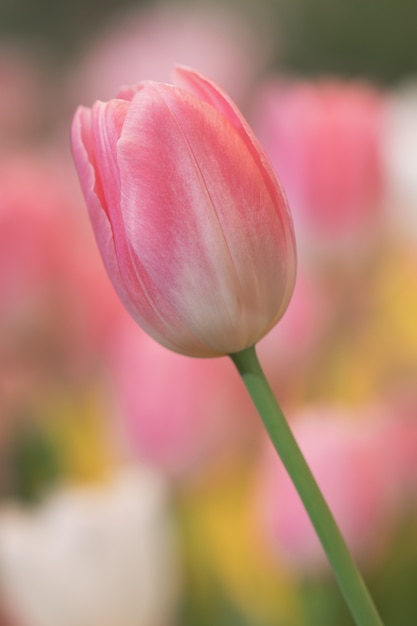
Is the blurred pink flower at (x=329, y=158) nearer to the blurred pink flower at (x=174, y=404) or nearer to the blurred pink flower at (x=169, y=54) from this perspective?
the blurred pink flower at (x=174, y=404)

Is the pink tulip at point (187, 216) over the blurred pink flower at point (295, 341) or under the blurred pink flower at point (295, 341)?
over

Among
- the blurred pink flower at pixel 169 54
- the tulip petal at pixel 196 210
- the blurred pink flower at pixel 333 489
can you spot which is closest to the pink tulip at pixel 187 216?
the tulip petal at pixel 196 210

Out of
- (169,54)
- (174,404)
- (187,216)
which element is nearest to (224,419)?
(174,404)

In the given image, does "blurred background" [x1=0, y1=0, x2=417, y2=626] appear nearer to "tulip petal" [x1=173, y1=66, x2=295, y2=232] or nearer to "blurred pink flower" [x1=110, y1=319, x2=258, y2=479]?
"blurred pink flower" [x1=110, y1=319, x2=258, y2=479]

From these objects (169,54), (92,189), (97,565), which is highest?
(169,54)

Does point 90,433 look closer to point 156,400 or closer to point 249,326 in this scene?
point 156,400

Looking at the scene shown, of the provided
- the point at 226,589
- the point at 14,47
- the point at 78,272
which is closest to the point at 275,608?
the point at 226,589

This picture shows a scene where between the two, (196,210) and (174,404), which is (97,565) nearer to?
(174,404)
